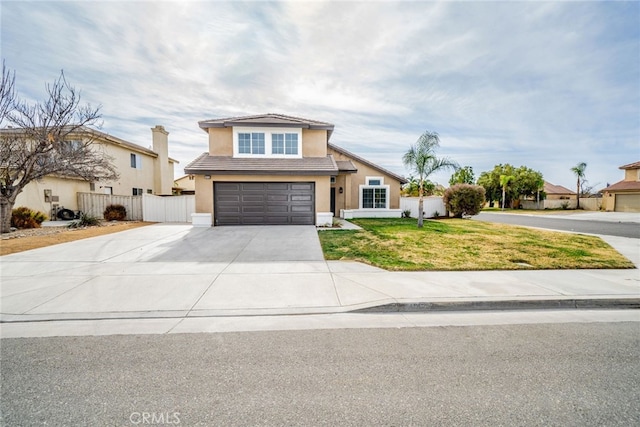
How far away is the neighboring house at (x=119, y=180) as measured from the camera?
15875 millimetres

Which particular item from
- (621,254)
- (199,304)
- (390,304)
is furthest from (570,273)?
(199,304)

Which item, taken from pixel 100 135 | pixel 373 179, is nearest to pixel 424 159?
pixel 373 179

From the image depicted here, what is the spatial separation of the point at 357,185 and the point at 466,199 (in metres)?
9.13

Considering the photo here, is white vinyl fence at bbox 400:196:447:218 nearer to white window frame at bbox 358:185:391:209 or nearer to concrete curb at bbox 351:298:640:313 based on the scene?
white window frame at bbox 358:185:391:209

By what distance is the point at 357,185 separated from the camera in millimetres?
19641

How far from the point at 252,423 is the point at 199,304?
2883 millimetres

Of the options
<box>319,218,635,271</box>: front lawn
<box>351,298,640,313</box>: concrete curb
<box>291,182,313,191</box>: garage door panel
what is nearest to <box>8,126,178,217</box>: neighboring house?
<box>291,182,313,191</box>: garage door panel

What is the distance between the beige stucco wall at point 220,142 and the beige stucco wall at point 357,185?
25.4 feet

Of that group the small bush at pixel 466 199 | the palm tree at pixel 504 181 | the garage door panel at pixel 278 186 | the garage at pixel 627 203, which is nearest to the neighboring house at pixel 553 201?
the palm tree at pixel 504 181

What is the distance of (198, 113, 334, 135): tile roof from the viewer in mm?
14609

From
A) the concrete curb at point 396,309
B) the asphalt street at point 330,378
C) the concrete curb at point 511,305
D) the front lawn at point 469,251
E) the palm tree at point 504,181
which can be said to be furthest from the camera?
the palm tree at point 504,181

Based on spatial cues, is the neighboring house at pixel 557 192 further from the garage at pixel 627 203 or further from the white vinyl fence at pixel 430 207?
the white vinyl fence at pixel 430 207

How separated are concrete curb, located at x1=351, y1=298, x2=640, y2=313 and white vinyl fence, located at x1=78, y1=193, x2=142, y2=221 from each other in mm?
19158

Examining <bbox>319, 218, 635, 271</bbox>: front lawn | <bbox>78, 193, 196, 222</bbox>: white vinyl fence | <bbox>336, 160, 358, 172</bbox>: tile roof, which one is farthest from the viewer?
<bbox>336, 160, 358, 172</bbox>: tile roof
